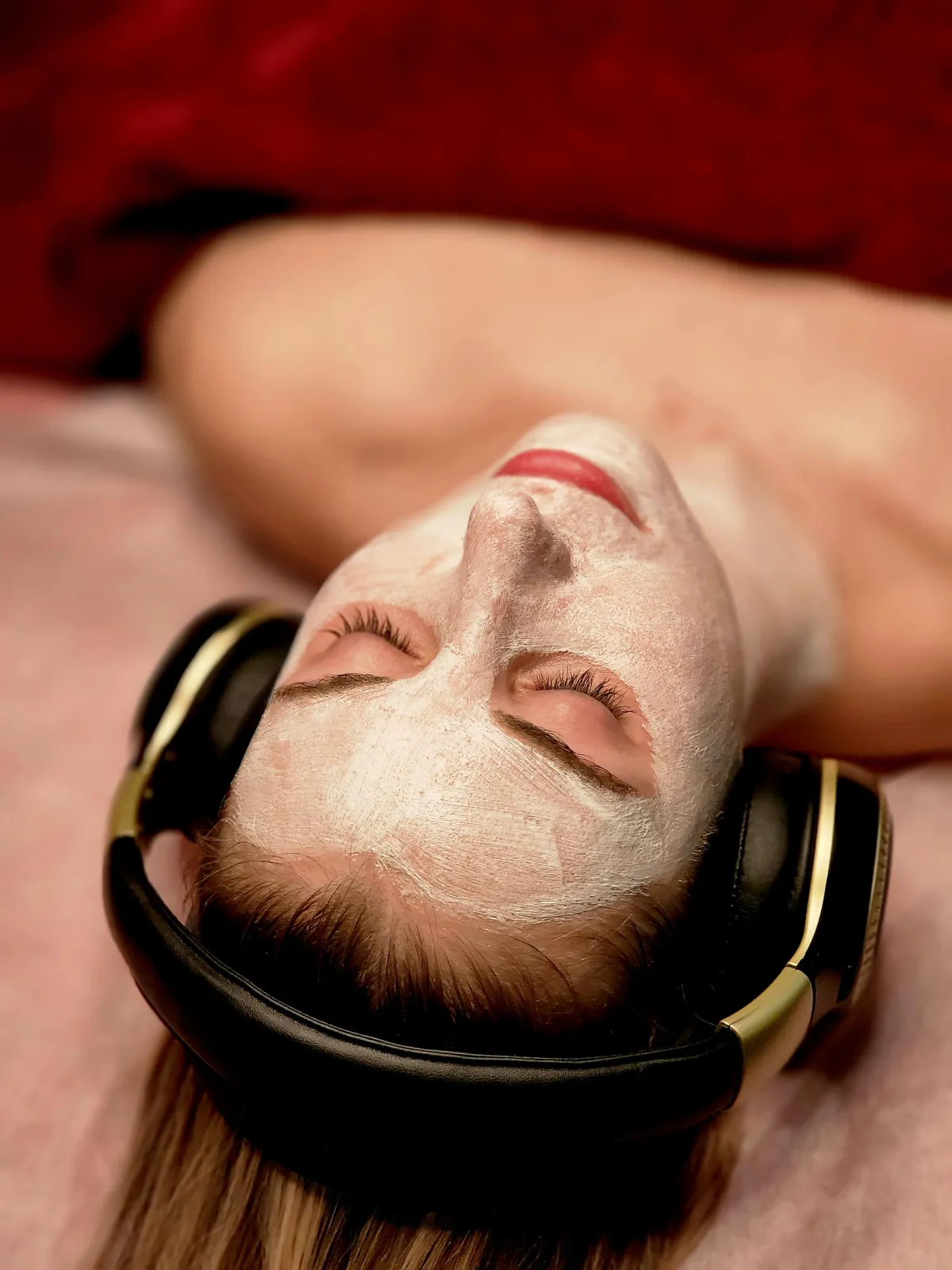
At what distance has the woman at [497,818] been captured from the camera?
0.71m

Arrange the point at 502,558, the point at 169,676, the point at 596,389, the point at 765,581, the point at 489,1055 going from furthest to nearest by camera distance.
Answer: the point at 596,389 < the point at 765,581 < the point at 169,676 < the point at 502,558 < the point at 489,1055

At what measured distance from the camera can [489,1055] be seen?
0.66 meters

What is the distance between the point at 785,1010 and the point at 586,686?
0.78 ft

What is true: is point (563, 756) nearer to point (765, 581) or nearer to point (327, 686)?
point (327, 686)

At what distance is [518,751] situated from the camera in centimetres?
73

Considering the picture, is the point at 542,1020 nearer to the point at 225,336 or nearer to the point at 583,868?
the point at 583,868

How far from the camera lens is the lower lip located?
0.85 m

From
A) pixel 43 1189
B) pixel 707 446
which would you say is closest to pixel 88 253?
pixel 707 446

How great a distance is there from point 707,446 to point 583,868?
1.83 feet

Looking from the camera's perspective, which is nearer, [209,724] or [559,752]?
[559,752]

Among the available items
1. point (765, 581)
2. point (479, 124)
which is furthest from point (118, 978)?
point (479, 124)

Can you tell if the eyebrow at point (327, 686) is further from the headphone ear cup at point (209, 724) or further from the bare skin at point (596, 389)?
the bare skin at point (596, 389)

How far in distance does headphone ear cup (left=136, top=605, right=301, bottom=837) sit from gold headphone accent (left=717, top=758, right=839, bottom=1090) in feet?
1.28

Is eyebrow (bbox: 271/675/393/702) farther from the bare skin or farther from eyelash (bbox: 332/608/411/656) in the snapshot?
the bare skin
